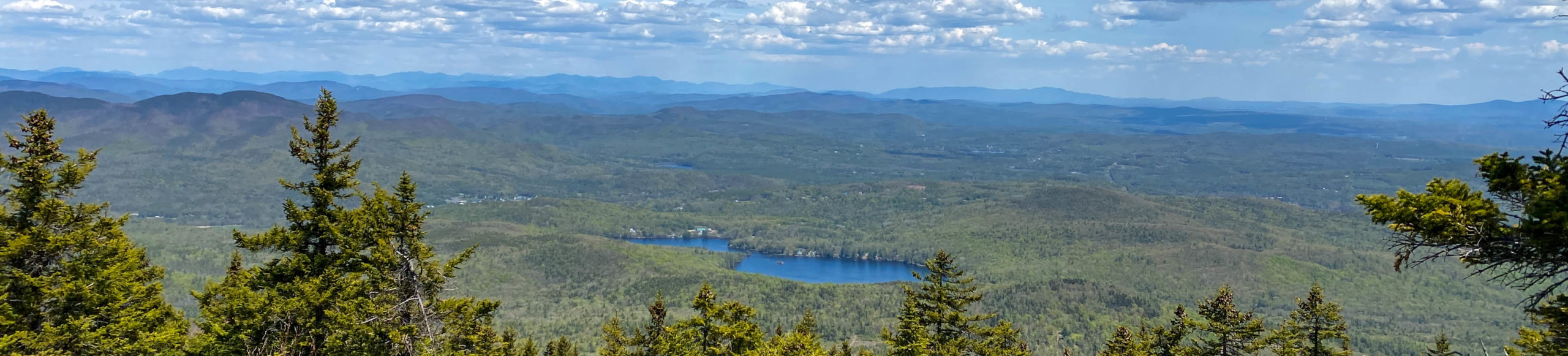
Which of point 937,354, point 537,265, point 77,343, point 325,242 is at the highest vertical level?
point 325,242

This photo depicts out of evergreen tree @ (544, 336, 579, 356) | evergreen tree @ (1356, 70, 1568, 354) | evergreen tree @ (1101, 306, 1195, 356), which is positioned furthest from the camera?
evergreen tree @ (544, 336, 579, 356)

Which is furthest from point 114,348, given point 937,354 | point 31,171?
point 937,354

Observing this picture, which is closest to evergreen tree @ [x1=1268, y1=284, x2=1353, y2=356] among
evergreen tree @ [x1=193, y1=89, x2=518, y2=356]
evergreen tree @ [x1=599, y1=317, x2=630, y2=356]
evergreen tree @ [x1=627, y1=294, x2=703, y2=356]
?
evergreen tree @ [x1=627, y1=294, x2=703, y2=356]

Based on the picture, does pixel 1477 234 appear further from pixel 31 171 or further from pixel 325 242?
pixel 31 171

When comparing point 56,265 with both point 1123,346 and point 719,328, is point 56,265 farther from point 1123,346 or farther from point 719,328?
point 1123,346

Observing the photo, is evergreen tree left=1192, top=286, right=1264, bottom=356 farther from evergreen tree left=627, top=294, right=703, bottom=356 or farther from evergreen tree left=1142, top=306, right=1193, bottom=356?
evergreen tree left=627, top=294, right=703, bottom=356

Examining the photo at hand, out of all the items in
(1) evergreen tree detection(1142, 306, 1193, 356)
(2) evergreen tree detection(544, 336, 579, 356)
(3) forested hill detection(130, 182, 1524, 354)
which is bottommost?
(3) forested hill detection(130, 182, 1524, 354)
